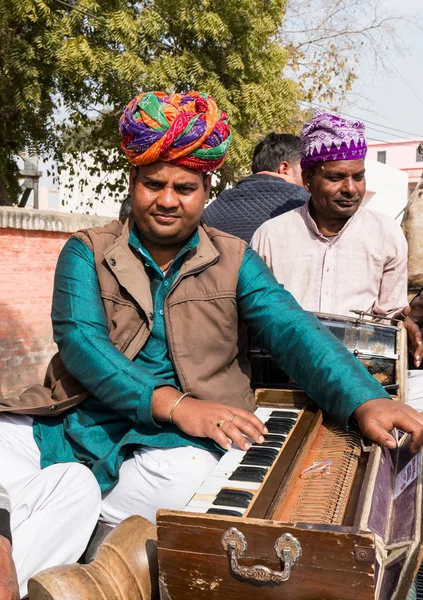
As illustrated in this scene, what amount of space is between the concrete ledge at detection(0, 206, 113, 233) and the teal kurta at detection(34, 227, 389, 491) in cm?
604

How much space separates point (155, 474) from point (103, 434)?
31 centimetres

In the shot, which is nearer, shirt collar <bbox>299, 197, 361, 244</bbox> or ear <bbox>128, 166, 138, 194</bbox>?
ear <bbox>128, 166, 138, 194</bbox>

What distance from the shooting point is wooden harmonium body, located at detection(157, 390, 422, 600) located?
5.67 ft

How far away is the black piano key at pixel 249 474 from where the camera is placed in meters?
2.12

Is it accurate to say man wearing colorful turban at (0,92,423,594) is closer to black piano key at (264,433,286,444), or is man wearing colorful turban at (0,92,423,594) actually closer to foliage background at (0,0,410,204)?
black piano key at (264,433,286,444)

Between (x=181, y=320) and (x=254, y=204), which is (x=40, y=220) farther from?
(x=181, y=320)

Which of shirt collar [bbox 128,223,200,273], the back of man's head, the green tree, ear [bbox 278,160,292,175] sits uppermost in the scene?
the green tree

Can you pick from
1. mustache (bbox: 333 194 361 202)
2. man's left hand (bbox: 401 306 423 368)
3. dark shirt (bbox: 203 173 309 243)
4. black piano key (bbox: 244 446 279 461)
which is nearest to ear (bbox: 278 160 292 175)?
dark shirt (bbox: 203 173 309 243)

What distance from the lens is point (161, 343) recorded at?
108 inches

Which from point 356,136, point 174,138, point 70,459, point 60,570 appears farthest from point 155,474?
point 356,136

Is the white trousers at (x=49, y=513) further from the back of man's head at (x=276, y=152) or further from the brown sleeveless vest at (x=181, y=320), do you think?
the back of man's head at (x=276, y=152)

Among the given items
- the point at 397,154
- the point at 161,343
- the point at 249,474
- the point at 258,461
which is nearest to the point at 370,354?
the point at 161,343

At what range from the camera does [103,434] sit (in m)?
2.71

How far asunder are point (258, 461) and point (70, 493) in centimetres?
Result: 65
